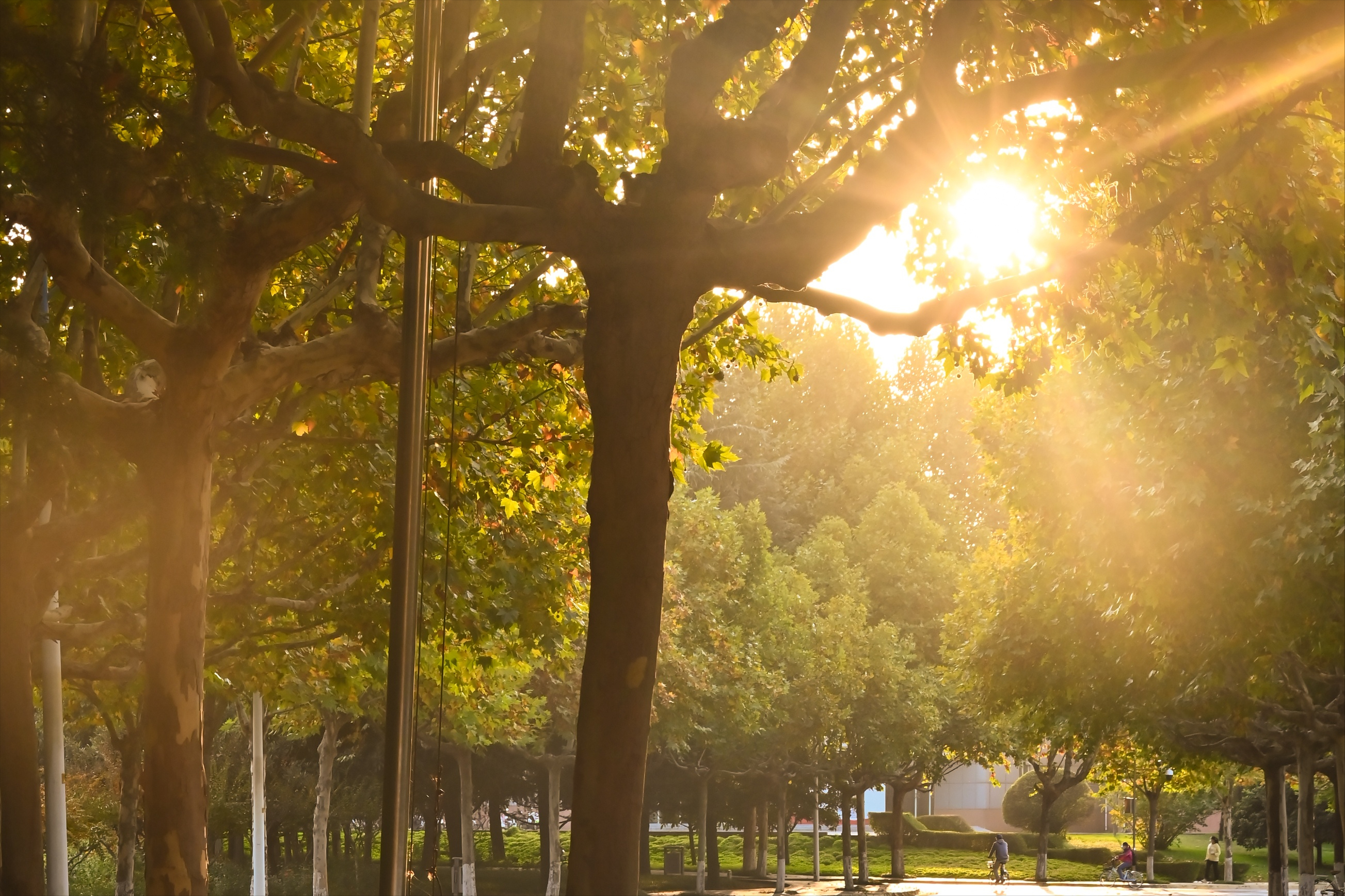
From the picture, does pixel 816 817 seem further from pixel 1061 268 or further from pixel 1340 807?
pixel 1061 268

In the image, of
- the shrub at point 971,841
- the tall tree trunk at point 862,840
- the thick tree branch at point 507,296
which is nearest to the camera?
the thick tree branch at point 507,296

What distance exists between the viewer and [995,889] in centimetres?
4053

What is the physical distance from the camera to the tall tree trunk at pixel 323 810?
27.9 m

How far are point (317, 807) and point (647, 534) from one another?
24.0 metres

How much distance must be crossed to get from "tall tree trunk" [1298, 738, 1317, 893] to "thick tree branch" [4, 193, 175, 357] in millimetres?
24095

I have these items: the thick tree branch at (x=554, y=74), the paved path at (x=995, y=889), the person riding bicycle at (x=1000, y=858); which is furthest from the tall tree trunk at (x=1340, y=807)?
the thick tree branch at (x=554, y=74)

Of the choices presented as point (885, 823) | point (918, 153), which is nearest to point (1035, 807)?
point (885, 823)

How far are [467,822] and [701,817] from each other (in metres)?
9.14

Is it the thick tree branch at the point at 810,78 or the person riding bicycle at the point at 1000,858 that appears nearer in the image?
the thick tree branch at the point at 810,78

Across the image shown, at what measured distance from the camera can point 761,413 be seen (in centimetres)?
6750

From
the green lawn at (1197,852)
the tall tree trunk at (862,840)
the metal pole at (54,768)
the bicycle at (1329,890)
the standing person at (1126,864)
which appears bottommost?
the green lawn at (1197,852)

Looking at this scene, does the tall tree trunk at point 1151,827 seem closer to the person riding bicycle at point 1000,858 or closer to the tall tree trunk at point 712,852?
the person riding bicycle at point 1000,858

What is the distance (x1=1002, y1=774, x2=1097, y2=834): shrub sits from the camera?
66.8 metres

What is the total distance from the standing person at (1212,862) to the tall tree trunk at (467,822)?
28718mm
